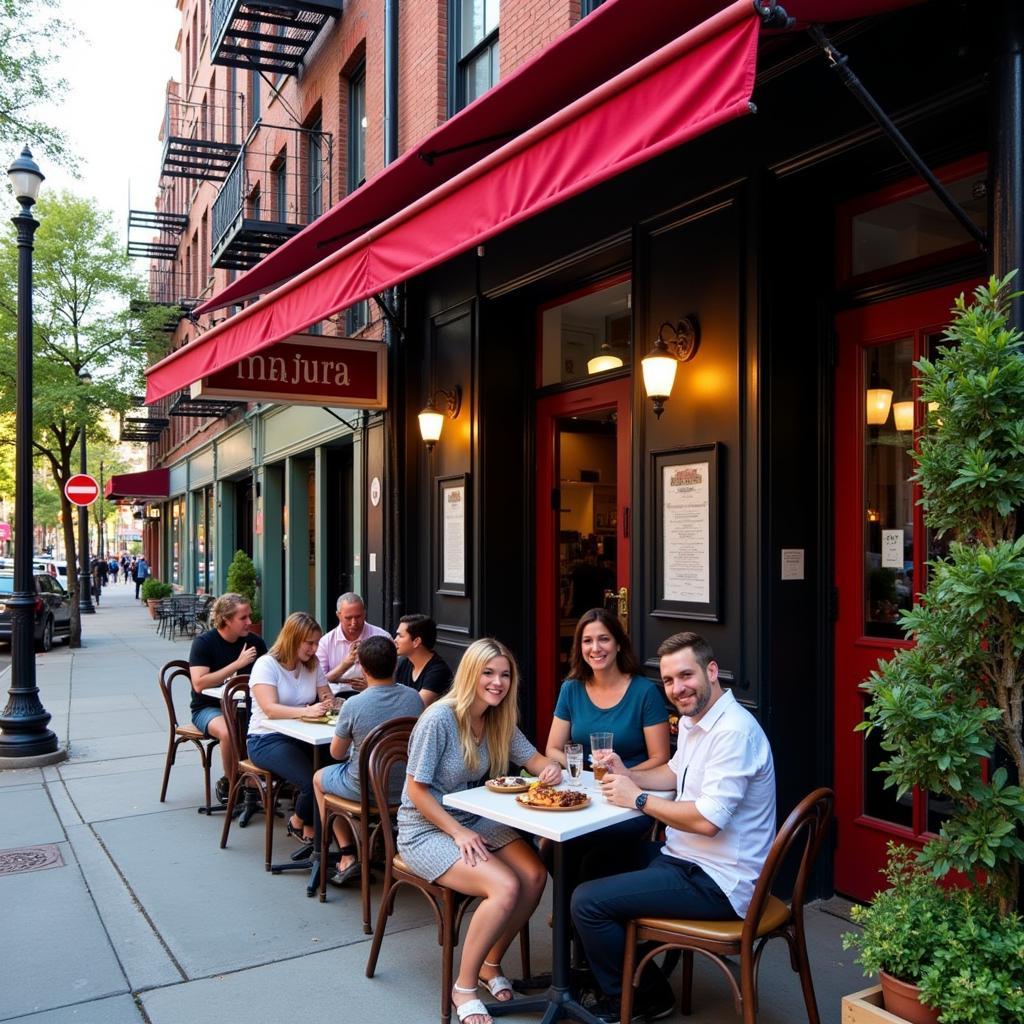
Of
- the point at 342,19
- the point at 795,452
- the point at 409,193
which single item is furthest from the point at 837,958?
the point at 342,19

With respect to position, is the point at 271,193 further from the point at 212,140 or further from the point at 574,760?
the point at 574,760

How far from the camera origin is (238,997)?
162 inches

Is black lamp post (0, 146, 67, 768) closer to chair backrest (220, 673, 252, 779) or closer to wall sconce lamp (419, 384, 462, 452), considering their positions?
chair backrest (220, 673, 252, 779)

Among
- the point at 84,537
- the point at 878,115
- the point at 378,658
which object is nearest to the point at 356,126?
the point at 378,658

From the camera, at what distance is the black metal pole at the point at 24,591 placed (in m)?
8.62

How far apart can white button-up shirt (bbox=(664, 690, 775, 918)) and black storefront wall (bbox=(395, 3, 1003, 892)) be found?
140 centimetres

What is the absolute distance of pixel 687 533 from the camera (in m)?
5.54

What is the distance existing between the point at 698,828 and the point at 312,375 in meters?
6.45

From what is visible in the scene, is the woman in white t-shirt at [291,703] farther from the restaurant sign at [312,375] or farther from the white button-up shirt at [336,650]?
the restaurant sign at [312,375]

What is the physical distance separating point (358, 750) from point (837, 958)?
250 cm

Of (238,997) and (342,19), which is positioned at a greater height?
(342,19)

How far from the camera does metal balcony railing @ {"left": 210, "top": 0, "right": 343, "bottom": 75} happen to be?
11.9 metres

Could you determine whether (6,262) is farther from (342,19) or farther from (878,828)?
(878,828)

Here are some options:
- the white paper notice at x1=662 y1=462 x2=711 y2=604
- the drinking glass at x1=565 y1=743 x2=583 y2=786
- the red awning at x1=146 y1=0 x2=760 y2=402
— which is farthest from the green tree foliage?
the white paper notice at x1=662 y1=462 x2=711 y2=604
